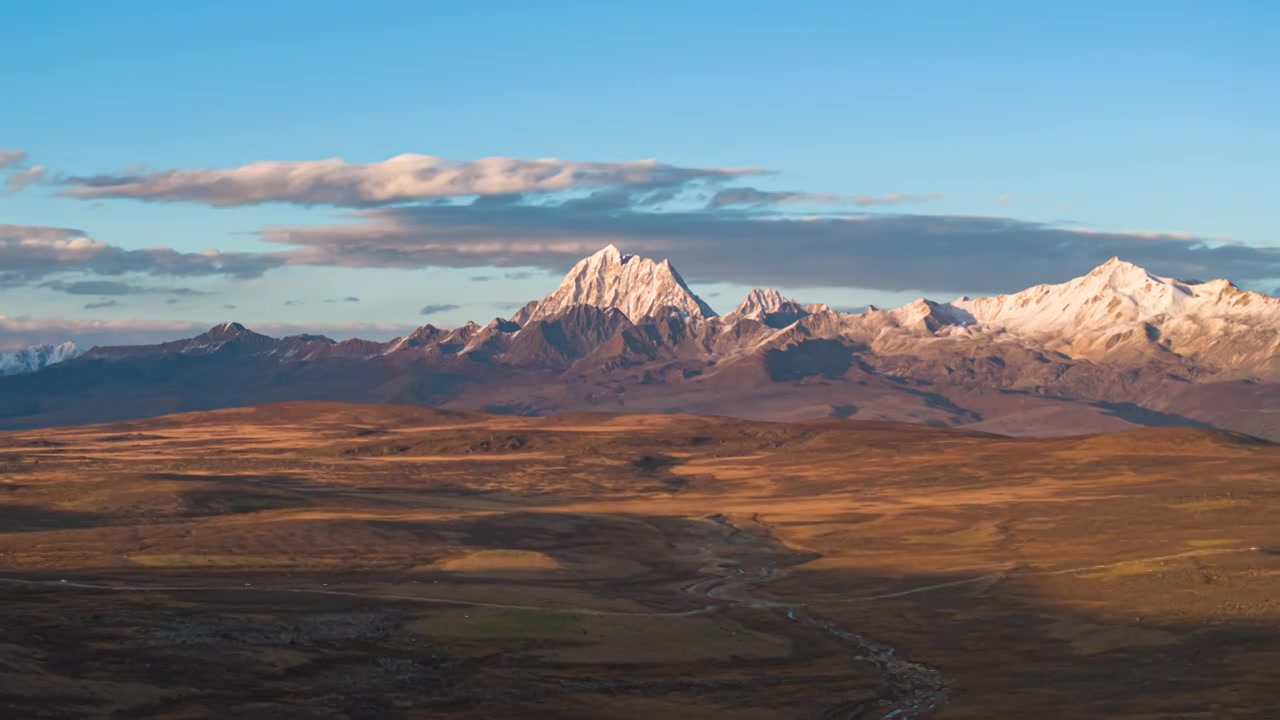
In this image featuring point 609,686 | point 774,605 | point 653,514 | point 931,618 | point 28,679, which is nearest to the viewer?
point 28,679

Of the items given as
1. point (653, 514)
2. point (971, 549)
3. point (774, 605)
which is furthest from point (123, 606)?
point (653, 514)

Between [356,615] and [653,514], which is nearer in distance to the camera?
[356,615]

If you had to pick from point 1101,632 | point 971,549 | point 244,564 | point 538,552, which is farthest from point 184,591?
point 971,549

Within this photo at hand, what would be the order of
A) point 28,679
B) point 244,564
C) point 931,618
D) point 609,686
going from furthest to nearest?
point 244,564, point 931,618, point 609,686, point 28,679

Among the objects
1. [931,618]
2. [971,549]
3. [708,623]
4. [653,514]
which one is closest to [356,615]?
[708,623]

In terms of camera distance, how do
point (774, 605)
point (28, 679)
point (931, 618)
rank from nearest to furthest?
point (28, 679), point (931, 618), point (774, 605)

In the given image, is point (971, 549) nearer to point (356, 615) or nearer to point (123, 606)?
point (356, 615)

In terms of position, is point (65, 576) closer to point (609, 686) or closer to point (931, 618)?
point (609, 686)

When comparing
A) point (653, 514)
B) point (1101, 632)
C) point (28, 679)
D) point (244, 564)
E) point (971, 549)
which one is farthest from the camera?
point (653, 514)

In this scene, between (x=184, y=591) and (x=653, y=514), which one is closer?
(x=184, y=591)
